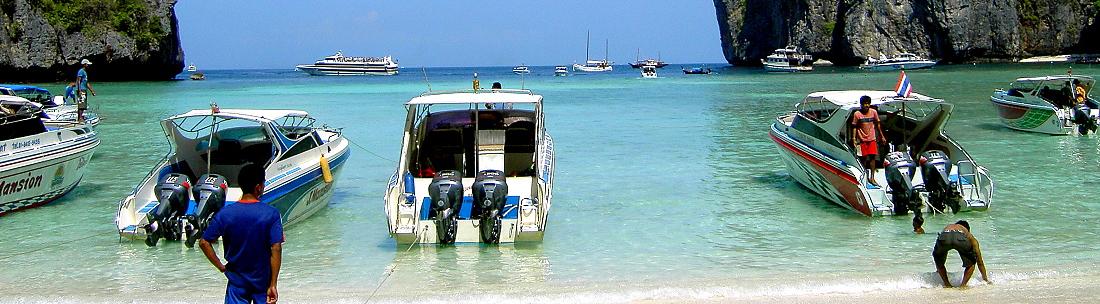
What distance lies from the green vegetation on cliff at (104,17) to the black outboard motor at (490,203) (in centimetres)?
7010

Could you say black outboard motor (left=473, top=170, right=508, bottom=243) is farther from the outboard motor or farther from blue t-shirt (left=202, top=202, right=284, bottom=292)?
blue t-shirt (left=202, top=202, right=284, bottom=292)

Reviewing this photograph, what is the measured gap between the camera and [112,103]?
45000 mm

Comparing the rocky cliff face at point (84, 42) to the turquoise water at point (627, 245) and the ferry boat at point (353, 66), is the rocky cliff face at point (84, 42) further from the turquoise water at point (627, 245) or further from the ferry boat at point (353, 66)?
the turquoise water at point (627, 245)

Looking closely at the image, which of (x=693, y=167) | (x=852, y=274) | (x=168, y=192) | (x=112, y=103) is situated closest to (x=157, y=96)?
(x=112, y=103)

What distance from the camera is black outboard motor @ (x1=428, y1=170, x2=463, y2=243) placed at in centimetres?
1077

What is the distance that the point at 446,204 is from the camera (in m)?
10.8

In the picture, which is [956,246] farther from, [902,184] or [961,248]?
[902,184]

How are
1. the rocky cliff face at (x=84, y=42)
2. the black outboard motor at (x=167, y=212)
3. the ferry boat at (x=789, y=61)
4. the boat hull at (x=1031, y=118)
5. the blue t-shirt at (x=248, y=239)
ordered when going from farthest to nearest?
1. the ferry boat at (x=789, y=61)
2. the rocky cliff face at (x=84, y=42)
3. the boat hull at (x=1031, y=118)
4. the black outboard motor at (x=167, y=212)
5. the blue t-shirt at (x=248, y=239)

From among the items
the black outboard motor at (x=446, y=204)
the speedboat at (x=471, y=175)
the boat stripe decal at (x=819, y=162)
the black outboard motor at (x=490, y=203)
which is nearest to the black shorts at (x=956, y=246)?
the boat stripe decal at (x=819, y=162)

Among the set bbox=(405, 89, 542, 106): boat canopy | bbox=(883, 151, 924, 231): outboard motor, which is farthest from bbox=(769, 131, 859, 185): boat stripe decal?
bbox=(405, 89, 542, 106): boat canopy

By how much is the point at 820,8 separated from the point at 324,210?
106 meters

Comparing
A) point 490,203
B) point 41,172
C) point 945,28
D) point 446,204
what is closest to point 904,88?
point 490,203

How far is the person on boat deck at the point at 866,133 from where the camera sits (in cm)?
1255

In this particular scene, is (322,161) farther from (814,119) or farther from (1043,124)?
(1043,124)
